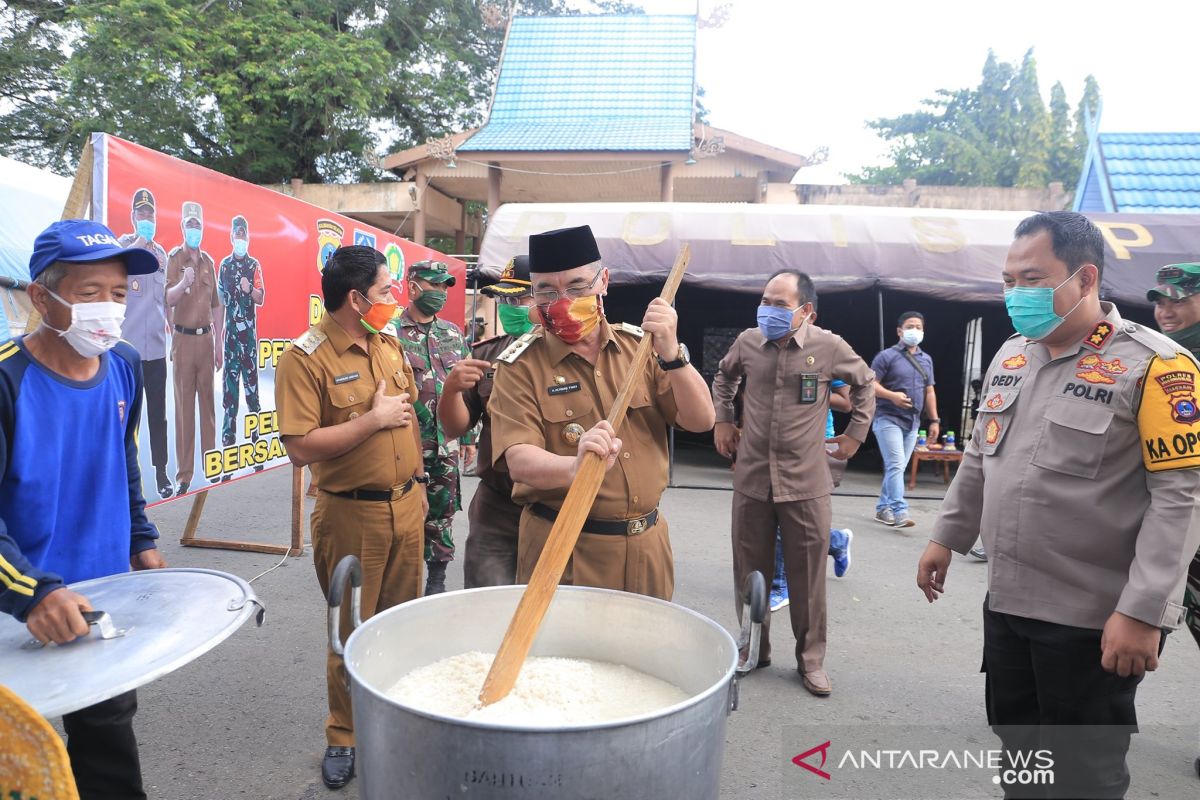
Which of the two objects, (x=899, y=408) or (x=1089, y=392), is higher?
(x=1089, y=392)

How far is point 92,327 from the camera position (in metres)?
1.84

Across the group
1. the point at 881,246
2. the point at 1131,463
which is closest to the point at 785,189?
the point at 881,246

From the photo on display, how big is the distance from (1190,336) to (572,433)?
279 cm

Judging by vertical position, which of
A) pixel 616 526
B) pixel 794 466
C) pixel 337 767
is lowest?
pixel 337 767

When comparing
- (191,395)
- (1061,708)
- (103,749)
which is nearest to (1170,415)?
(1061,708)

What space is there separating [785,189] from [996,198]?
14.8 feet

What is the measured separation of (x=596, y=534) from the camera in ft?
7.12

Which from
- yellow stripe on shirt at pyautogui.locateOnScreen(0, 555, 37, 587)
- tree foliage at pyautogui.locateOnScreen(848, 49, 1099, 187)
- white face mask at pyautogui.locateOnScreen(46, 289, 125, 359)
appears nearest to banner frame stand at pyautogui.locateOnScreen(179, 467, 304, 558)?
white face mask at pyautogui.locateOnScreen(46, 289, 125, 359)

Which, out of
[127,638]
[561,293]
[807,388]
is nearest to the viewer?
[127,638]

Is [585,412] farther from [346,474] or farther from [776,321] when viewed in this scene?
[776,321]

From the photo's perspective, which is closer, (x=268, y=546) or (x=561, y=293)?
(x=561, y=293)

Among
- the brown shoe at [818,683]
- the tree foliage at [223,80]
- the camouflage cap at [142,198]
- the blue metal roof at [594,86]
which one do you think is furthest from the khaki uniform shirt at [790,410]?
the tree foliage at [223,80]

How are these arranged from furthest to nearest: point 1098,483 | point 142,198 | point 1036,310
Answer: point 142,198
point 1036,310
point 1098,483

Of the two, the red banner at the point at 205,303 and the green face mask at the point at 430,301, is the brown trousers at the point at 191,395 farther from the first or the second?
the green face mask at the point at 430,301
